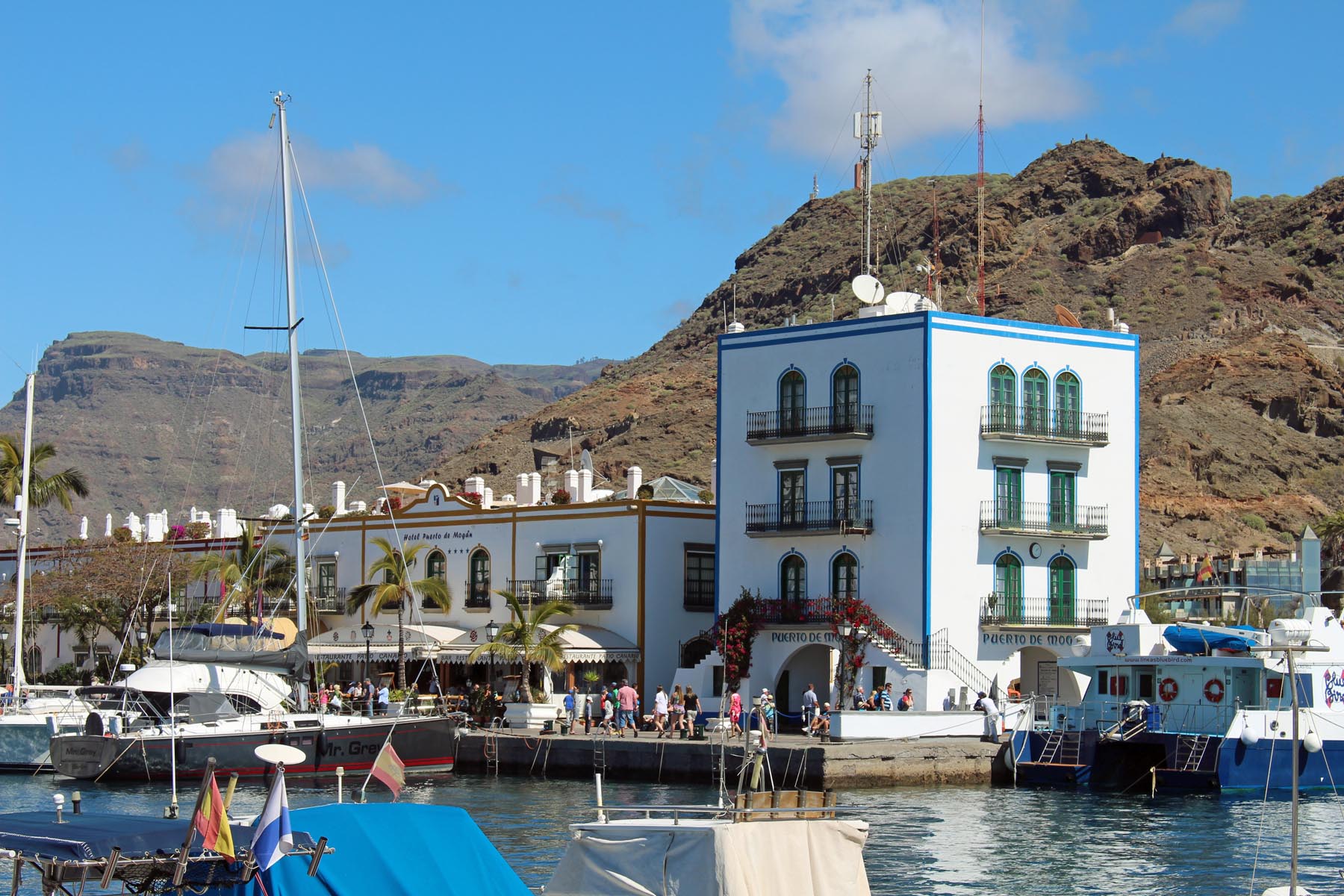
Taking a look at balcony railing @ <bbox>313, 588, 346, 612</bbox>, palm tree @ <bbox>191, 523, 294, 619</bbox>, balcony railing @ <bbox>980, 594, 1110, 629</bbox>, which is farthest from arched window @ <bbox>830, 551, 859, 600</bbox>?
palm tree @ <bbox>191, 523, 294, 619</bbox>

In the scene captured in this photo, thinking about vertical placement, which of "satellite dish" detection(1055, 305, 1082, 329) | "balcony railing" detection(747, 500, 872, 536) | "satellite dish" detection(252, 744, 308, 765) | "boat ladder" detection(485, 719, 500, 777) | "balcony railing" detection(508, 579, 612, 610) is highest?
"satellite dish" detection(1055, 305, 1082, 329)

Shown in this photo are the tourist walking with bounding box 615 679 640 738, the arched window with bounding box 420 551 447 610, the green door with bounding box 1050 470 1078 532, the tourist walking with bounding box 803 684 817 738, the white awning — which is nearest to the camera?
the tourist walking with bounding box 803 684 817 738

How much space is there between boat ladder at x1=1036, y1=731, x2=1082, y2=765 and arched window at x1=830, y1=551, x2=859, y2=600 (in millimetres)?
8358

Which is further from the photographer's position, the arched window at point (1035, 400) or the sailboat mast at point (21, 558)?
the sailboat mast at point (21, 558)

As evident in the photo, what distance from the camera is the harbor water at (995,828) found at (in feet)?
85.3

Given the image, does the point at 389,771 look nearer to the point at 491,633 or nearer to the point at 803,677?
the point at 491,633

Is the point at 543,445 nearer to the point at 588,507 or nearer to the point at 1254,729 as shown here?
the point at 588,507

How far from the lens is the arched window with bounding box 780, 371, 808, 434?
Answer: 46938 millimetres

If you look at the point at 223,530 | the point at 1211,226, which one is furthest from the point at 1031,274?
→ the point at 223,530

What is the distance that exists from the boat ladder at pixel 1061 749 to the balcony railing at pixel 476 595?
19.4 metres

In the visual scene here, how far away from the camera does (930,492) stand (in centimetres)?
4488

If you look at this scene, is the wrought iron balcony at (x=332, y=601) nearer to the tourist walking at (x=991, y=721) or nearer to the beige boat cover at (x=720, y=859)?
the tourist walking at (x=991, y=721)

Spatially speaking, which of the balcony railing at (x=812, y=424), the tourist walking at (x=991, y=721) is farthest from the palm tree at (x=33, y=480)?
the tourist walking at (x=991, y=721)

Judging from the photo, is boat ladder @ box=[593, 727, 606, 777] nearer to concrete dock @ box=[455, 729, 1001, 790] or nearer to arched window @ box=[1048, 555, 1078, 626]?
concrete dock @ box=[455, 729, 1001, 790]
